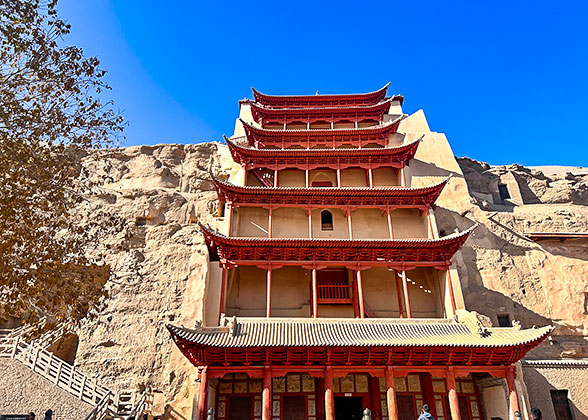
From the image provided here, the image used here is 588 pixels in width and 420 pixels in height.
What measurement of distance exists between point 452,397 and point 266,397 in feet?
20.3

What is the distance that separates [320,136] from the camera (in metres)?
25.1

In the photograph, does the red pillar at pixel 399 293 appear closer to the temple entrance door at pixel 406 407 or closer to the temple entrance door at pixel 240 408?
the temple entrance door at pixel 406 407

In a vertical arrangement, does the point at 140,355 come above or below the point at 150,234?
below

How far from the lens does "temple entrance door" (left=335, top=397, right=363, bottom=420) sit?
1573 cm

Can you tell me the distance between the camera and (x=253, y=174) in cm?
2355

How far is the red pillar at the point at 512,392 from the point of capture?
13.6 meters

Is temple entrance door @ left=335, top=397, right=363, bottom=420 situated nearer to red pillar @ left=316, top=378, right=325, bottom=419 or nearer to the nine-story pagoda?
the nine-story pagoda

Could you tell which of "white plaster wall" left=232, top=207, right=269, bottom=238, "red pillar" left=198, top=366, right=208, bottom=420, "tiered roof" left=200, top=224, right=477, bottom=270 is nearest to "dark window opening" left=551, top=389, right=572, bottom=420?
"tiered roof" left=200, top=224, right=477, bottom=270

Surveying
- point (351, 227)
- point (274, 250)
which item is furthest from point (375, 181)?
point (274, 250)

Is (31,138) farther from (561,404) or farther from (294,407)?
(561,404)

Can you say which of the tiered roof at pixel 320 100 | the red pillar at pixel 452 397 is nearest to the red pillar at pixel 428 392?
the red pillar at pixel 452 397

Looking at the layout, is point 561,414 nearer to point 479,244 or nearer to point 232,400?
point 479,244

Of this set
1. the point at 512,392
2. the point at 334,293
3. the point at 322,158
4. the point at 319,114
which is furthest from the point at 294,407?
the point at 319,114

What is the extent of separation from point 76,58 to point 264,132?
15711 mm
